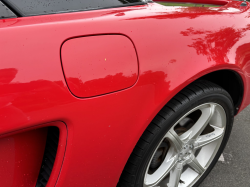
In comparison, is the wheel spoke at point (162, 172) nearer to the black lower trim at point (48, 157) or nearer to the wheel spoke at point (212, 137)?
the wheel spoke at point (212, 137)

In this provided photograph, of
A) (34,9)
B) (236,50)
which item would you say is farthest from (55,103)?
(236,50)

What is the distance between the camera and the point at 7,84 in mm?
667

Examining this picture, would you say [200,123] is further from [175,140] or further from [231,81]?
[231,81]

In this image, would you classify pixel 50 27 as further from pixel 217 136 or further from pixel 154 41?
pixel 217 136

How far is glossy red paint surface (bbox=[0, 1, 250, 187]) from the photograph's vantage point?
0.70 meters

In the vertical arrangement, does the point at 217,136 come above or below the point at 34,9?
below

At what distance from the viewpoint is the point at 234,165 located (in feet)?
6.11

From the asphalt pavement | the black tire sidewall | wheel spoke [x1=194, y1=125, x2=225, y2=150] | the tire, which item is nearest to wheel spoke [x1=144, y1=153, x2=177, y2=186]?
the tire

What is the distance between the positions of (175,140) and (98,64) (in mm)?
725

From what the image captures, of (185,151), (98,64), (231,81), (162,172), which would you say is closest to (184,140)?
(185,151)

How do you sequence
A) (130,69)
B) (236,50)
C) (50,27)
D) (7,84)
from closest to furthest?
1. (7,84)
2. (50,27)
3. (130,69)
4. (236,50)

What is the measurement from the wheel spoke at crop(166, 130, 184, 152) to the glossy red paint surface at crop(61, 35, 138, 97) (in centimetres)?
48

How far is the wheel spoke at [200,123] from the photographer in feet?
4.53

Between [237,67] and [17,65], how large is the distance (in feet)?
4.02
